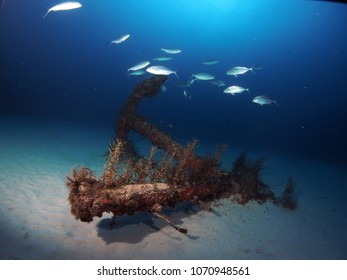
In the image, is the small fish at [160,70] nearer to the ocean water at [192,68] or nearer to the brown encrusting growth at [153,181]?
the brown encrusting growth at [153,181]

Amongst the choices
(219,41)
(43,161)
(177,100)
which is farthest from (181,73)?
(43,161)

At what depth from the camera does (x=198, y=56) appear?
83.7m

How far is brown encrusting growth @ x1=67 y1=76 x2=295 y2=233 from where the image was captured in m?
4.68

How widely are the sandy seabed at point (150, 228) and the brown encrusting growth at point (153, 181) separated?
23.6 inches

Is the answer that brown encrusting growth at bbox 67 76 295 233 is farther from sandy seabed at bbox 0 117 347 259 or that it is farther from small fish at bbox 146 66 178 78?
sandy seabed at bbox 0 117 347 259

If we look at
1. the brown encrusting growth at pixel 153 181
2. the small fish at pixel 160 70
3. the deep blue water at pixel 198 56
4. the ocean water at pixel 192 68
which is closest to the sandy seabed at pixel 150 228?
the brown encrusting growth at pixel 153 181

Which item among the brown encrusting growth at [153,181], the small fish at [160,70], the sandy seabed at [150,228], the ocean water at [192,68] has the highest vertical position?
the ocean water at [192,68]

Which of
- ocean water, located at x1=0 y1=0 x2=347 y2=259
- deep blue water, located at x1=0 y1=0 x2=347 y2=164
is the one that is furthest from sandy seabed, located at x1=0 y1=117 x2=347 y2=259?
deep blue water, located at x1=0 y1=0 x2=347 y2=164

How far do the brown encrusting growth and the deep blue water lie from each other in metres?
26.5

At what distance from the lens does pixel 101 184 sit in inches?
193

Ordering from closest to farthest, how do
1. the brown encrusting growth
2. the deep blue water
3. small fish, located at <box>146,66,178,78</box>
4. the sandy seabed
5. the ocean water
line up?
the brown encrusting growth
the sandy seabed
small fish, located at <box>146,66,178,78</box>
the ocean water
the deep blue water

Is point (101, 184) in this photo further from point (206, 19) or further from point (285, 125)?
point (206, 19)

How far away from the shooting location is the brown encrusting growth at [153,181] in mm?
4676

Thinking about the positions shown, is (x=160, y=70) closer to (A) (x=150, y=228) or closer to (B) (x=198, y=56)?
(A) (x=150, y=228)
